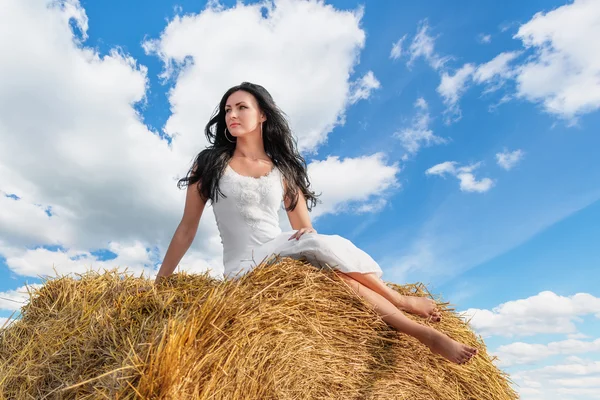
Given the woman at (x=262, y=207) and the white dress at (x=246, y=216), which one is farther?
the white dress at (x=246, y=216)

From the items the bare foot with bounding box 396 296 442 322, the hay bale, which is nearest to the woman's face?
the hay bale

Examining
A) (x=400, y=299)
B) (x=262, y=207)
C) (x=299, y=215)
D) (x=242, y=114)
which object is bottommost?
(x=400, y=299)

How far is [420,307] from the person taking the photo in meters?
2.64

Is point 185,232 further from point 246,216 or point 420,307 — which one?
point 420,307

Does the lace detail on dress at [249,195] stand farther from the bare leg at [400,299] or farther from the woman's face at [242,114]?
the bare leg at [400,299]

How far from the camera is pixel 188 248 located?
9.53 feet

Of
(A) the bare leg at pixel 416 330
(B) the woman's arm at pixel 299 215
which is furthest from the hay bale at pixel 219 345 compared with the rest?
(B) the woman's arm at pixel 299 215

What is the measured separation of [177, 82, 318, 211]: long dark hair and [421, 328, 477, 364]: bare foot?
1.15 meters

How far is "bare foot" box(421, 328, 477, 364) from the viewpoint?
2346 millimetres

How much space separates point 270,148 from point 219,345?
177 cm

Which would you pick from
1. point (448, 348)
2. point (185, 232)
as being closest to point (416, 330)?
point (448, 348)

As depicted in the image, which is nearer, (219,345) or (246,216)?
(219,345)

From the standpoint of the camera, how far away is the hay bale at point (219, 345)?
5.31 feet

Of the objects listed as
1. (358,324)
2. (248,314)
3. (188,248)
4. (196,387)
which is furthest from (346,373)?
(188,248)
